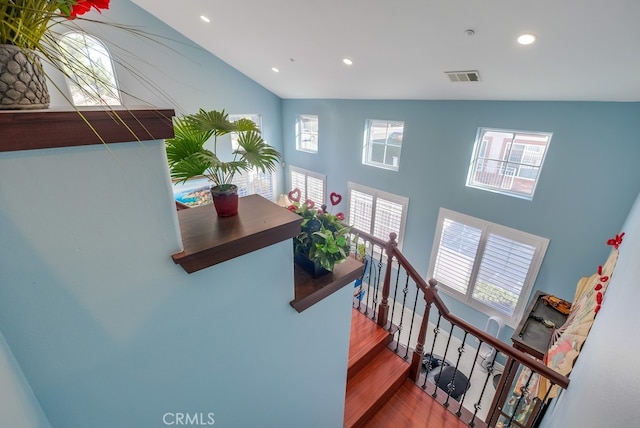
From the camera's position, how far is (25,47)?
59cm

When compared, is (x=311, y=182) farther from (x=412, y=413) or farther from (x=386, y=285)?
(x=412, y=413)

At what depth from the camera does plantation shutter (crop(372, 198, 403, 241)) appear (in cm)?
499

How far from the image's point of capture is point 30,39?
21.5 inches

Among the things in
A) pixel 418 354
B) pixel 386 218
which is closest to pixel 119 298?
pixel 418 354

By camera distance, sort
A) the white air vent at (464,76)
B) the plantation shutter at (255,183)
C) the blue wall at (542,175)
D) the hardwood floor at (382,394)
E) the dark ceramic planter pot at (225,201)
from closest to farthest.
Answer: the dark ceramic planter pot at (225,201) → the hardwood floor at (382,394) → the blue wall at (542,175) → the white air vent at (464,76) → the plantation shutter at (255,183)

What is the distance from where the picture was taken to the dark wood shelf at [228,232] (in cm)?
89

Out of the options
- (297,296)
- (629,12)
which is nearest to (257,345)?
(297,296)

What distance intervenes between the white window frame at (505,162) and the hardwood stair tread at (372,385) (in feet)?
9.02

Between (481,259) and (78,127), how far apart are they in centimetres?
459

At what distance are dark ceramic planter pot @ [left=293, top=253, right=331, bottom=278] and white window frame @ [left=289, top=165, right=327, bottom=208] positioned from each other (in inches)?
182

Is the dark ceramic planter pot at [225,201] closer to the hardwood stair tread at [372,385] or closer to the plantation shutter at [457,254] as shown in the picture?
the hardwood stair tread at [372,385]

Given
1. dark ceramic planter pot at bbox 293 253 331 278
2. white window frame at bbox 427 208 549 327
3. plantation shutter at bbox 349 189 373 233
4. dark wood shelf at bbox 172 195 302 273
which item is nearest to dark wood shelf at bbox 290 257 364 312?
dark ceramic planter pot at bbox 293 253 331 278

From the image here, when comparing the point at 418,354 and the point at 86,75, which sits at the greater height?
the point at 86,75

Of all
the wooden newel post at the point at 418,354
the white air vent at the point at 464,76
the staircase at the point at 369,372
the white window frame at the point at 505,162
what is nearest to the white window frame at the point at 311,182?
the white window frame at the point at 505,162
